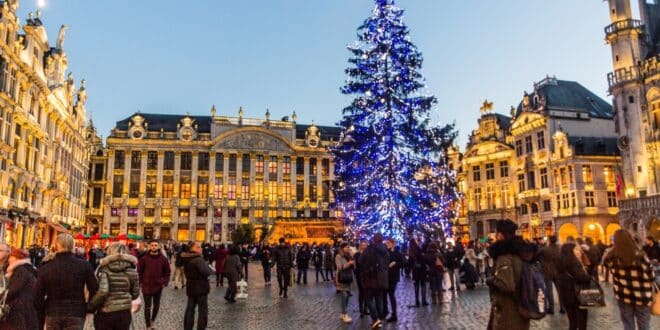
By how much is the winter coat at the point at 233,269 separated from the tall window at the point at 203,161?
61.0 m

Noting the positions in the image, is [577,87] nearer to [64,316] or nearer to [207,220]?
[207,220]

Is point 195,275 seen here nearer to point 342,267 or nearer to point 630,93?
point 342,267

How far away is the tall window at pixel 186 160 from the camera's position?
246 feet

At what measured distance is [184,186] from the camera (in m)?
74.7

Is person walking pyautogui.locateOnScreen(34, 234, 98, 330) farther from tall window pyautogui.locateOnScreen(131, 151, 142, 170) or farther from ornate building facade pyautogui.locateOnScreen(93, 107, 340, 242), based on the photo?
tall window pyautogui.locateOnScreen(131, 151, 142, 170)

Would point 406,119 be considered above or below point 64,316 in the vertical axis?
above

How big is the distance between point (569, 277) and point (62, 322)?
7.03 metres

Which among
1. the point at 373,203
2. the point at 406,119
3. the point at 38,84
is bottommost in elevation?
the point at 373,203

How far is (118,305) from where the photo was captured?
5.79 m

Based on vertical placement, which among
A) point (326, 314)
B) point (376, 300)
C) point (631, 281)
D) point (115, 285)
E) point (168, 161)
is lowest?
point (326, 314)

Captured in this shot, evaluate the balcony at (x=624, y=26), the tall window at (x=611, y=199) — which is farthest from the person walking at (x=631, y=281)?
the tall window at (x=611, y=199)

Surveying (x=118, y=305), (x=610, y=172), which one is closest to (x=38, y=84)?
(x=118, y=305)

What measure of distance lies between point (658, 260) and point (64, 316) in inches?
588

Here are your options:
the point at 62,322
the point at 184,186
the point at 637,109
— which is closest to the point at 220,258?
the point at 62,322
